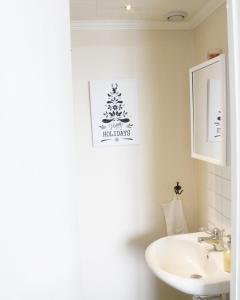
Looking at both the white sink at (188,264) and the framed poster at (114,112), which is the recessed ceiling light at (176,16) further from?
the white sink at (188,264)

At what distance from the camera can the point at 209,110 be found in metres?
1.60

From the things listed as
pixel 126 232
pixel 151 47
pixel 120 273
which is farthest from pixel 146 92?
pixel 120 273

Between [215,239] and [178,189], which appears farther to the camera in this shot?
[178,189]

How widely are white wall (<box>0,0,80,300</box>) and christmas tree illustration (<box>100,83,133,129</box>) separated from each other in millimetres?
1292

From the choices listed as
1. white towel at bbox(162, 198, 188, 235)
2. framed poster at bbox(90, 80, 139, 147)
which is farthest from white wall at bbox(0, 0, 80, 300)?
white towel at bbox(162, 198, 188, 235)

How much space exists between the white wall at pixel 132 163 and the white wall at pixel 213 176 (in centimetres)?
10

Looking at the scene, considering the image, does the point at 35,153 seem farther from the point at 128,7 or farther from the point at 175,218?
the point at 175,218

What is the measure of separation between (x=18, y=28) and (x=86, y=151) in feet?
5.04

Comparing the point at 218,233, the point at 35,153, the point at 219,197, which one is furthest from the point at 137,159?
the point at 35,153

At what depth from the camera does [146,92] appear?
6.56 feet

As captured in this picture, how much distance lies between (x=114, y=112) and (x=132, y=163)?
37 centimetres

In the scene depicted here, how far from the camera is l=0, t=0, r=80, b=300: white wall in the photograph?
1.41 ft

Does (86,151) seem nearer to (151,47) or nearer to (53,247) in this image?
(151,47)

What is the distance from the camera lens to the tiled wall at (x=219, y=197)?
63.7 inches
